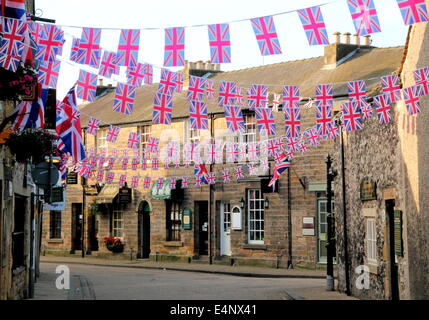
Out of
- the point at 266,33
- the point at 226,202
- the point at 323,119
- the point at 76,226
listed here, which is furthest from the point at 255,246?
the point at 266,33

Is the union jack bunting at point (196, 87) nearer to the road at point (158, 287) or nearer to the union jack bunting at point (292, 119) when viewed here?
the union jack bunting at point (292, 119)

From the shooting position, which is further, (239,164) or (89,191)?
(89,191)

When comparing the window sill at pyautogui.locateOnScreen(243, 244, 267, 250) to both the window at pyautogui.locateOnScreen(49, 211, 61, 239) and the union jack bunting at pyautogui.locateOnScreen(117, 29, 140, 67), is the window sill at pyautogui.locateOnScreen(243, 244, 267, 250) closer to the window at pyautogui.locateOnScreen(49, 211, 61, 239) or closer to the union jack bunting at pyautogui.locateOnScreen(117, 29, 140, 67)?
the window at pyautogui.locateOnScreen(49, 211, 61, 239)

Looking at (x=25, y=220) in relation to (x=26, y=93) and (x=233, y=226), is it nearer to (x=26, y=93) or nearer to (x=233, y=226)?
(x=26, y=93)

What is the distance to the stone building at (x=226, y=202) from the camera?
96.4ft

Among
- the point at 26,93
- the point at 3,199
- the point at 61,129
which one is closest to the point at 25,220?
the point at 61,129

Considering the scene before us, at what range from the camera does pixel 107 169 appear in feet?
127

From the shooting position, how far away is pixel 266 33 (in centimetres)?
1242

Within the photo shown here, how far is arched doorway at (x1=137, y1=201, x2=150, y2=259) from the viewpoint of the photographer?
36.5 metres

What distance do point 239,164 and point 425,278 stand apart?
18.9 metres

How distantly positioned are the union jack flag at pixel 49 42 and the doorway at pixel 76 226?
27149mm

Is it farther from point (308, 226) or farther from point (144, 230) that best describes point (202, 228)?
point (308, 226)

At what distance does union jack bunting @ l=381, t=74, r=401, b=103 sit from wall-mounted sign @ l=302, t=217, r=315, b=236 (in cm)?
1488

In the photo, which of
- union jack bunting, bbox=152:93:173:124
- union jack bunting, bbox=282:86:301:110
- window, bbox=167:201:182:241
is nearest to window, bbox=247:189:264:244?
window, bbox=167:201:182:241
